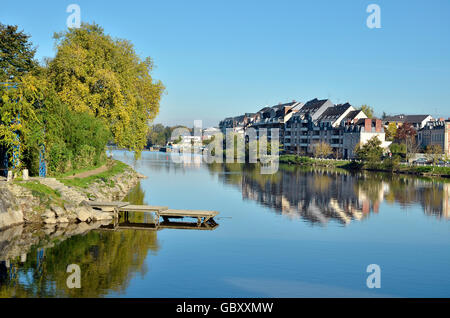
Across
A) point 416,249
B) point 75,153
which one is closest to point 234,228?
point 416,249

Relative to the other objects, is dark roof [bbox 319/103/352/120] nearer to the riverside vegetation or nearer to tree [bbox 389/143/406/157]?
tree [bbox 389/143/406/157]

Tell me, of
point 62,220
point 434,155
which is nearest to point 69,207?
point 62,220

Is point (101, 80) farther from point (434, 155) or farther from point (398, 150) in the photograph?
point (398, 150)

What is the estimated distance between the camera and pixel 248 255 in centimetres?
2042

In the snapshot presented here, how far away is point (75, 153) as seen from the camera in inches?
1572

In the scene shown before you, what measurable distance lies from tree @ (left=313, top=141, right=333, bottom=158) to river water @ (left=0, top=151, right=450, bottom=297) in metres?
64.1

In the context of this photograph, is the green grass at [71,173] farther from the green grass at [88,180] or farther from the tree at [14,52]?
the tree at [14,52]

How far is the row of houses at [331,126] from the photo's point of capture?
313 feet

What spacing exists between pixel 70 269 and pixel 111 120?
30.4 meters

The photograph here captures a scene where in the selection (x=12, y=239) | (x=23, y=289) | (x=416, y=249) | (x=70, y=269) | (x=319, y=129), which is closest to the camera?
(x=23, y=289)

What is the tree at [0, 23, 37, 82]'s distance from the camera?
55375mm

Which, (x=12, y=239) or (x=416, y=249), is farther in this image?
(x=416, y=249)

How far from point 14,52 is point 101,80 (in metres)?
19.9
